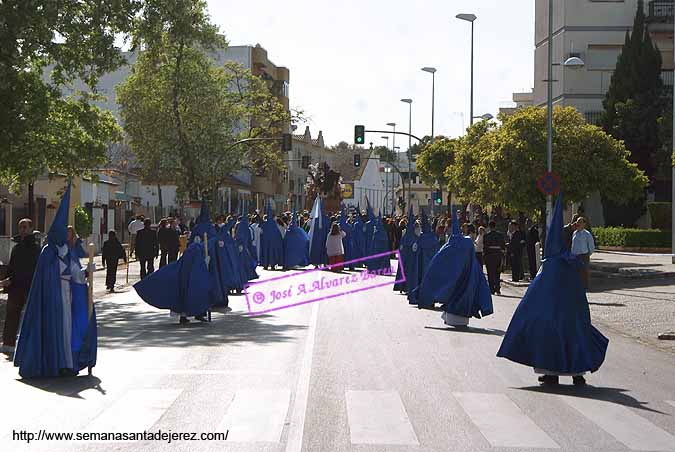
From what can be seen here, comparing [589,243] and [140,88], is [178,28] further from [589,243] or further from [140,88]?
[140,88]

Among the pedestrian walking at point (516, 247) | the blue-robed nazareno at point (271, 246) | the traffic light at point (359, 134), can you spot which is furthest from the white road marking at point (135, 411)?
the traffic light at point (359, 134)

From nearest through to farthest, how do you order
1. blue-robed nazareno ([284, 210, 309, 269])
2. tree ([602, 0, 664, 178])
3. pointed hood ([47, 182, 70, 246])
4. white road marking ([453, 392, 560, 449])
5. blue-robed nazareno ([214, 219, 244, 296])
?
1. white road marking ([453, 392, 560, 449])
2. pointed hood ([47, 182, 70, 246])
3. blue-robed nazareno ([214, 219, 244, 296])
4. blue-robed nazareno ([284, 210, 309, 269])
5. tree ([602, 0, 664, 178])

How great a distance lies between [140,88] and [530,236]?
32746 millimetres

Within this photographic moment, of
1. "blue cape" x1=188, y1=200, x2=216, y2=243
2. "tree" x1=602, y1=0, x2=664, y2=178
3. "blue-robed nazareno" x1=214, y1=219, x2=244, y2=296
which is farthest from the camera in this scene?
"tree" x1=602, y1=0, x2=664, y2=178

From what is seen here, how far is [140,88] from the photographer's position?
5716 cm

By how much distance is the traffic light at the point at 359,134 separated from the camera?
169ft

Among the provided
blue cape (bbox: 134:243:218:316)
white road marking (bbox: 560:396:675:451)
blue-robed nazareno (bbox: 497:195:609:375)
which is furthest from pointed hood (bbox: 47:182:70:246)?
white road marking (bbox: 560:396:675:451)

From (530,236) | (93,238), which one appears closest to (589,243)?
(530,236)

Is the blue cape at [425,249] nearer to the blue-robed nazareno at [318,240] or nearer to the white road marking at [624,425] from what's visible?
the white road marking at [624,425]

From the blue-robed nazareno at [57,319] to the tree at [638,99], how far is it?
142 feet

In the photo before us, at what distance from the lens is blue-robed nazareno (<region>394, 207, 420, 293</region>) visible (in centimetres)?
2297

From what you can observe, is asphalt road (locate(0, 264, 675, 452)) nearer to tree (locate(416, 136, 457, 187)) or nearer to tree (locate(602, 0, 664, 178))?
tree (locate(602, 0, 664, 178))

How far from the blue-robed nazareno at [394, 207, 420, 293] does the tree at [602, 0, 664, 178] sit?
2920 cm

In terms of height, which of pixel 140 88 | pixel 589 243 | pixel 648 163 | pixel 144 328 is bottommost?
pixel 144 328
